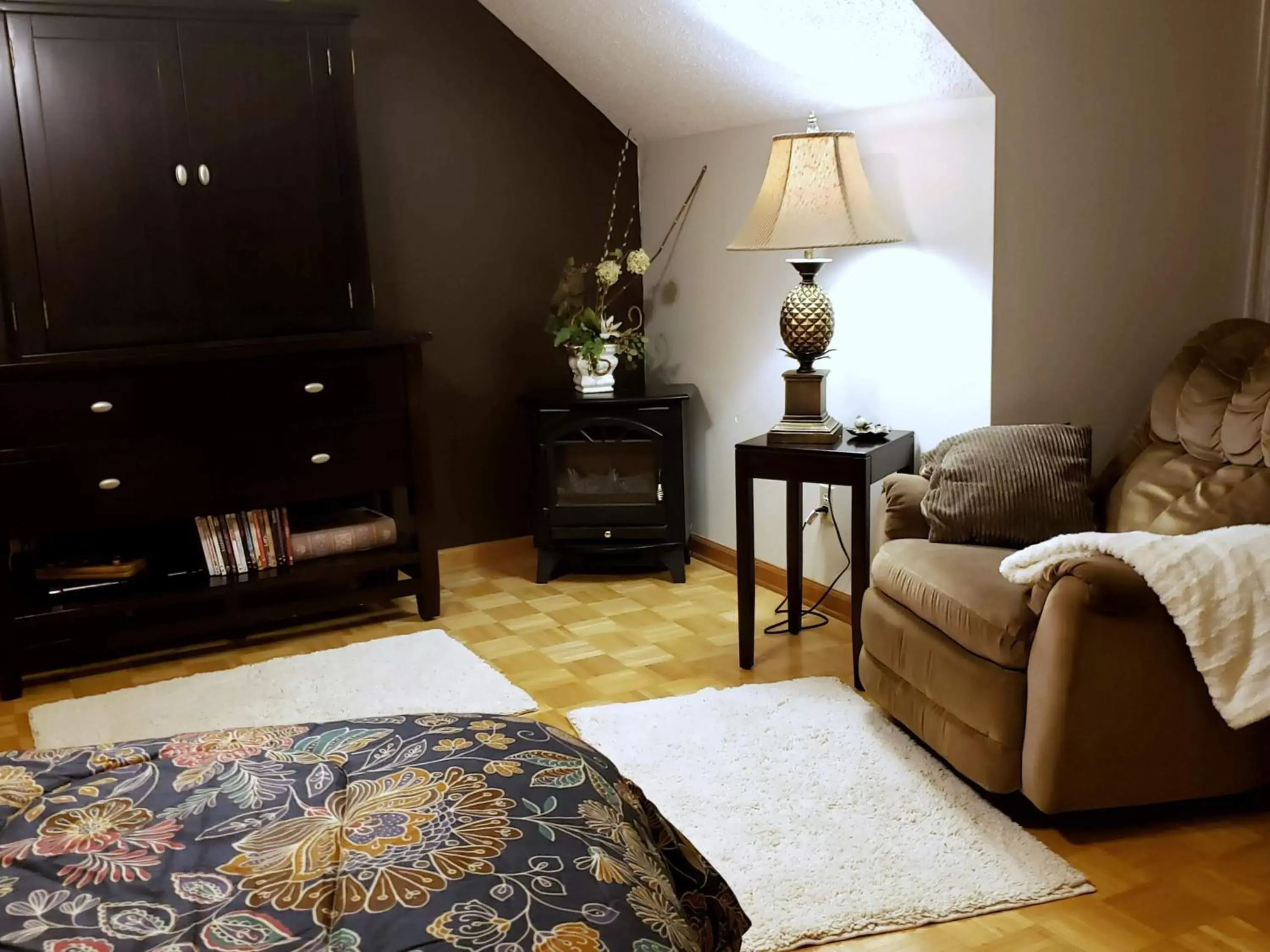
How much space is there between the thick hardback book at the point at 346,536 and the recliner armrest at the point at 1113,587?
2.29 m

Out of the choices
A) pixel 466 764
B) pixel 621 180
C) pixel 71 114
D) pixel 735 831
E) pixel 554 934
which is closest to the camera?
pixel 554 934

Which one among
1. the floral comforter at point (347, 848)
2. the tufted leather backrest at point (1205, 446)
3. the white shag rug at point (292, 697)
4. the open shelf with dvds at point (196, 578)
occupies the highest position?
the tufted leather backrest at point (1205, 446)

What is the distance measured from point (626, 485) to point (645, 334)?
0.80 metres

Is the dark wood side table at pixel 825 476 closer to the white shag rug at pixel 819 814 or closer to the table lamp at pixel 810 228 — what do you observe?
the table lamp at pixel 810 228

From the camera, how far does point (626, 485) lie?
13.8 feet

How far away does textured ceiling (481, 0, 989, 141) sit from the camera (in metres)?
3.10

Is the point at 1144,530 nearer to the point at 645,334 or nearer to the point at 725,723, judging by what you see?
the point at 725,723

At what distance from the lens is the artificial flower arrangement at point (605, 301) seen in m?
4.20

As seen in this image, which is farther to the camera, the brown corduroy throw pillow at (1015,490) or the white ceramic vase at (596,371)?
the white ceramic vase at (596,371)

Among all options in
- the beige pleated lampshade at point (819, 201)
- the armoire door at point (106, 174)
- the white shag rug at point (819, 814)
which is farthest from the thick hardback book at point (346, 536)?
the beige pleated lampshade at point (819, 201)

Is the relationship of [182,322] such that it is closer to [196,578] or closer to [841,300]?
[196,578]

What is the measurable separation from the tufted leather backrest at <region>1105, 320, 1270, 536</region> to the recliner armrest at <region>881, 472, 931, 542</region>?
1.46 feet

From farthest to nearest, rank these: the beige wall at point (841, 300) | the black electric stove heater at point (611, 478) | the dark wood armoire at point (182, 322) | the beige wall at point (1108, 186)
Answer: the black electric stove heater at point (611, 478) → the dark wood armoire at point (182, 322) → the beige wall at point (841, 300) → the beige wall at point (1108, 186)

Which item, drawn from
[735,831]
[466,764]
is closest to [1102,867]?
[735,831]
